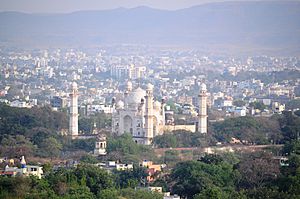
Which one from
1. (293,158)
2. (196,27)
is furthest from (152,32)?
(293,158)

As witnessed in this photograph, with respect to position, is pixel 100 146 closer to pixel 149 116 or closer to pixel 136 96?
pixel 149 116

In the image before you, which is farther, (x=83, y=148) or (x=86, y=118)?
(x=86, y=118)

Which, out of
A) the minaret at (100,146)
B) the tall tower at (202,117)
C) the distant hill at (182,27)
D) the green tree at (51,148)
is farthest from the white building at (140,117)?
the distant hill at (182,27)

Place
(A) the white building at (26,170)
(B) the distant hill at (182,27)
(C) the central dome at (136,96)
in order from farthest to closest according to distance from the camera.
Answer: (B) the distant hill at (182,27) → (C) the central dome at (136,96) → (A) the white building at (26,170)

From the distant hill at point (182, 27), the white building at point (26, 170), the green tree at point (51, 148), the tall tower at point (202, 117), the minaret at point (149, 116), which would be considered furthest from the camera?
the distant hill at point (182, 27)

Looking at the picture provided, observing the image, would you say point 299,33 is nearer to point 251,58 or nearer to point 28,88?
point 251,58

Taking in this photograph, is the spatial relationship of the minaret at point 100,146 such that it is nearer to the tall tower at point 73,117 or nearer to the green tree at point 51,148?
the green tree at point 51,148

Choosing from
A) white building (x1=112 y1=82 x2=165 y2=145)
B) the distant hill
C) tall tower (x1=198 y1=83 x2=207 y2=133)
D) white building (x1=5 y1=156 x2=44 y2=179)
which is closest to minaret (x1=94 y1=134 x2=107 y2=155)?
white building (x1=112 y1=82 x2=165 y2=145)
